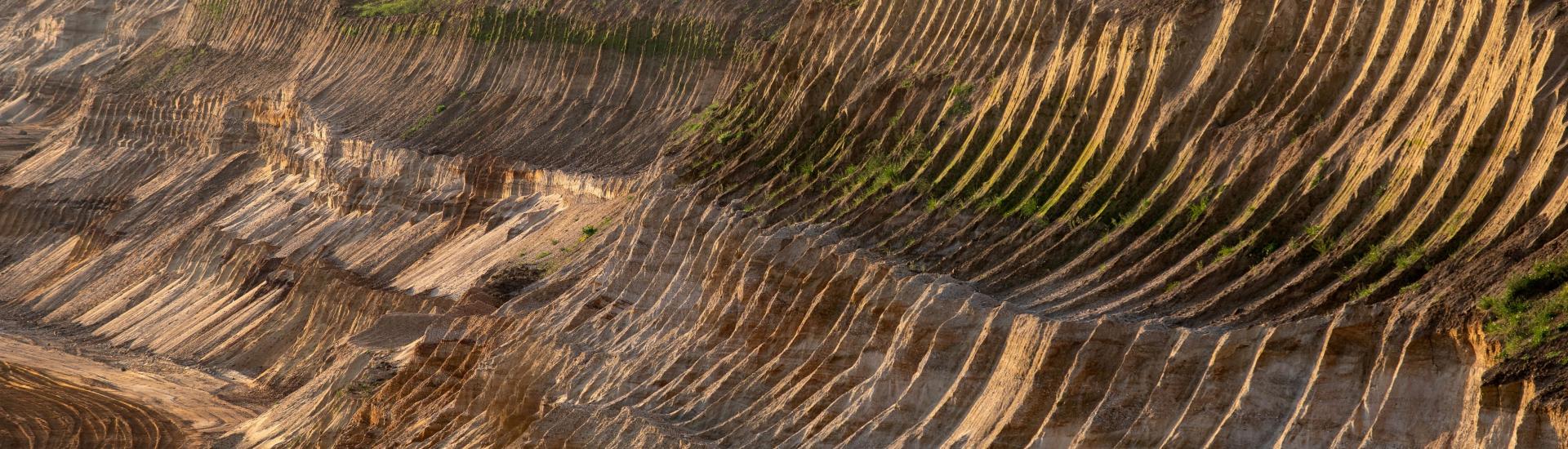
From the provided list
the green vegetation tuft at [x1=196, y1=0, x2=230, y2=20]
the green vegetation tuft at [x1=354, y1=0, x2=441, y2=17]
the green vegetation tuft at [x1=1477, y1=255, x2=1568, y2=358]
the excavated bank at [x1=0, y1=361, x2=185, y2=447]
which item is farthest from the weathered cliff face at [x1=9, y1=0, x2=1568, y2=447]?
the green vegetation tuft at [x1=196, y1=0, x2=230, y2=20]

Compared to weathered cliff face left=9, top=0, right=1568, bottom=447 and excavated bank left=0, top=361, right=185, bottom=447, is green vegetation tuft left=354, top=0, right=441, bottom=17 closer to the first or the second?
weathered cliff face left=9, top=0, right=1568, bottom=447

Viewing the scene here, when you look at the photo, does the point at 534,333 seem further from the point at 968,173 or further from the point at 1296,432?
the point at 1296,432

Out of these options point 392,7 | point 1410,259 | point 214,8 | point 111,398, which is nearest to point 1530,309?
point 1410,259

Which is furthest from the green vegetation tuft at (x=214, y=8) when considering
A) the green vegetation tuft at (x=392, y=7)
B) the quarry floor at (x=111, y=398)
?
the quarry floor at (x=111, y=398)

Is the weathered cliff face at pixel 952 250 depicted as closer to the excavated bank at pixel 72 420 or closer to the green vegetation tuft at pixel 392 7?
the excavated bank at pixel 72 420

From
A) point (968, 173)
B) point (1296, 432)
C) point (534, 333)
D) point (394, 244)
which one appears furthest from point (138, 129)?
point (1296, 432)
